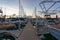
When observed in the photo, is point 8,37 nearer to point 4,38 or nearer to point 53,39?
point 4,38

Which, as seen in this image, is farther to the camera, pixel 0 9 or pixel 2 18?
pixel 2 18

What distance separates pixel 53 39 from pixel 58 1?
64.5 inches

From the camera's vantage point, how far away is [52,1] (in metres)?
6.45

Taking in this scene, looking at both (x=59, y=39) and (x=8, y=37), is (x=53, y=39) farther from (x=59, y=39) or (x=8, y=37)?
(x=8, y=37)

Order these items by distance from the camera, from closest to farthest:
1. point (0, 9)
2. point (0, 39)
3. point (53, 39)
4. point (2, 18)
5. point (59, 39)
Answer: point (59, 39) < point (0, 39) < point (53, 39) < point (0, 9) < point (2, 18)

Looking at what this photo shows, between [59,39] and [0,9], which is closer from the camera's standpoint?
[59,39]

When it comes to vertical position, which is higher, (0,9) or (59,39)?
(0,9)

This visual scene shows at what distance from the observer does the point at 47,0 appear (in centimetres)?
661

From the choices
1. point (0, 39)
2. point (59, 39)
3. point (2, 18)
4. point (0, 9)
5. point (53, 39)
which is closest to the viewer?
point (59, 39)

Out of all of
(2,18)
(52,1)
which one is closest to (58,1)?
(52,1)

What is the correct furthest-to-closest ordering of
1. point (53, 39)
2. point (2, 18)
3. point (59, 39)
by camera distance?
1. point (2, 18)
2. point (53, 39)
3. point (59, 39)

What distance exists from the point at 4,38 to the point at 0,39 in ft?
0.75

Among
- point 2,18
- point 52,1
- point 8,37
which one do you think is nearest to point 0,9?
point 2,18

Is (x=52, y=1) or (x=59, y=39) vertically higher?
(x=52, y=1)
